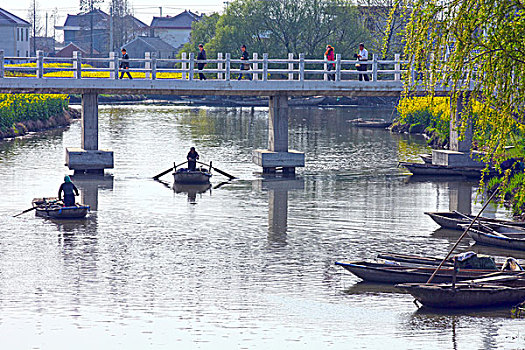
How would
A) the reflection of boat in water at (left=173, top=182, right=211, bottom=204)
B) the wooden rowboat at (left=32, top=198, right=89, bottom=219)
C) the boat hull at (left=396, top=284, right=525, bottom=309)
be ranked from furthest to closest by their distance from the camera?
the reflection of boat in water at (left=173, top=182, right=211, bottom=204) < the wooden rowboat at (left=32, top=198, right=89, bottom=219) < the boat hull at (left=396, top=284, right=525, bottom=309)

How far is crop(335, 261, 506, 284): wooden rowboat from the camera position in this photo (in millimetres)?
23828

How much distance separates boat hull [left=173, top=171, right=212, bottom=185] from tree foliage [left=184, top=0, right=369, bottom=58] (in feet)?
178

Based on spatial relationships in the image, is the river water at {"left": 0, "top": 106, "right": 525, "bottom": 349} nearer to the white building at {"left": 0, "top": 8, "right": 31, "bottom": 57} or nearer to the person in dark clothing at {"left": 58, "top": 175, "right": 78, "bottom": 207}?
the person in dark clothing at {"left": 58, "top": 175, "right": 78, "bottom": 207}

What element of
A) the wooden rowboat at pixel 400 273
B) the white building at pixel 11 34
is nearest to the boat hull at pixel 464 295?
the wooden rowboat at pixel 400 273

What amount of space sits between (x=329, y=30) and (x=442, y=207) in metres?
61.9

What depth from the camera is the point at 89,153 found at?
47812 millimetres

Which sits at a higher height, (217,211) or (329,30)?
(329,30)

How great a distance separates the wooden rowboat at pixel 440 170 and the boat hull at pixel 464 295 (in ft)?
85.2

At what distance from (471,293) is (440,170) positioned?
26.9m

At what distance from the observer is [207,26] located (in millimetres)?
110125

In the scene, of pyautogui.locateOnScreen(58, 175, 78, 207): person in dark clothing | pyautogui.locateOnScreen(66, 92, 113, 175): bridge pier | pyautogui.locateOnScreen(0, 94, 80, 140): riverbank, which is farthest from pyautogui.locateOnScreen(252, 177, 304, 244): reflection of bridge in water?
pyautogui.locateOnScreen(0, 94, 80, 140): riverbank

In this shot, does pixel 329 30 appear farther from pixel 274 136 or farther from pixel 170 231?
pixel 170 231

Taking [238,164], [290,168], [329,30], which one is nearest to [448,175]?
[290,168]

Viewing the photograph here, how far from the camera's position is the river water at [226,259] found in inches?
845
